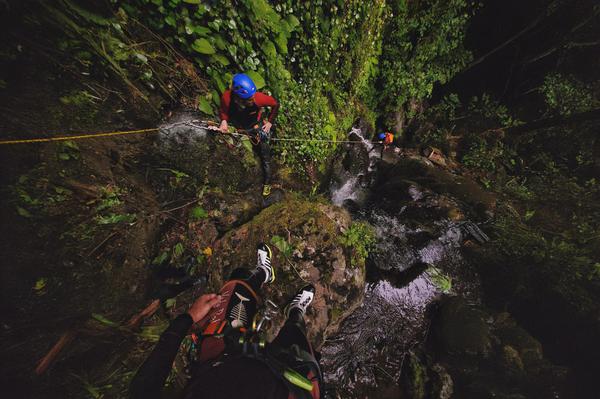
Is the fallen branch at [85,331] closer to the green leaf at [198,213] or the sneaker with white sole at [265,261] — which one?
the green leaf at [198,213]

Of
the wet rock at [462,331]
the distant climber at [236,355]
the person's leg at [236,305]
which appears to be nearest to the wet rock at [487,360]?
the wet rock at [462,331]

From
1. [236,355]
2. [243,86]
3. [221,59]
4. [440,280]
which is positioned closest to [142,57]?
[221,59]

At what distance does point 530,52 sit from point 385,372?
11.3m

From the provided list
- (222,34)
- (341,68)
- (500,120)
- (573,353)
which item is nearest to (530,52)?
(500,120)

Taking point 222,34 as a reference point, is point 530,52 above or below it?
above

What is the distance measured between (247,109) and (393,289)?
4.95 m

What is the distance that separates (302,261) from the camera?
A: 364 cm

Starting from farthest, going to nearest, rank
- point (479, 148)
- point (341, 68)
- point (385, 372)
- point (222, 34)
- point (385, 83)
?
point (479, 148)
point (385, 83)
point (341, 68)
point (385, 372)
point (222, 34)

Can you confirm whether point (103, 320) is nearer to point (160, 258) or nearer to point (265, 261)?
point (160, 258)

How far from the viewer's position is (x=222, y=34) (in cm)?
303

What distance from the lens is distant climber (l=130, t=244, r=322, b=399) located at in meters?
1.56

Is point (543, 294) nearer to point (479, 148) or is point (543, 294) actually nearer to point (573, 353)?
point (573, 353)

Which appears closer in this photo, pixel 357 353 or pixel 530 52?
pixel 357 353

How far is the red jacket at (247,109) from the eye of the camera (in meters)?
3.48
